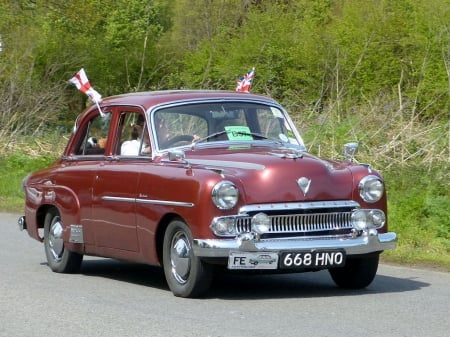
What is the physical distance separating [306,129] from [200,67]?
40.4 ft

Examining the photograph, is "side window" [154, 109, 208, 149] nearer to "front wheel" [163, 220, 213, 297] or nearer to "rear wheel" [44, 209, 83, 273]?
"front wheel" [163, 220, 213, 297]

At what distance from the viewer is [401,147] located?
17438 millimetres

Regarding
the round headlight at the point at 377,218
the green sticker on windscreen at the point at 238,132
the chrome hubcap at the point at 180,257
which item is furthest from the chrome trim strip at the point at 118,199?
the round headlight at the point at 377,218

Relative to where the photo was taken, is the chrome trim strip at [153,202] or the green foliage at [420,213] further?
the green foliage at [420,213]

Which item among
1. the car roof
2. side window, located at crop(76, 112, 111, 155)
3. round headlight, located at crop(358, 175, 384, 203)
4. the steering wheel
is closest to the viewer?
round headlight, located at crop(358, 175, 384, 203)

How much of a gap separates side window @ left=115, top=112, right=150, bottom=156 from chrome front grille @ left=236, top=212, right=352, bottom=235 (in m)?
1.57

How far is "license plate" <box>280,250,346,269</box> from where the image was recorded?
908 cm

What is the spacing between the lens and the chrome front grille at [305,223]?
911 cm

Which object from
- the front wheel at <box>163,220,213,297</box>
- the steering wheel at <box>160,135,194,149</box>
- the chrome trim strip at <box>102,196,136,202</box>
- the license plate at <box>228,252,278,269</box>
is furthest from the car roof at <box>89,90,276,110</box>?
the license plate at <box>228,252,278,269</box>

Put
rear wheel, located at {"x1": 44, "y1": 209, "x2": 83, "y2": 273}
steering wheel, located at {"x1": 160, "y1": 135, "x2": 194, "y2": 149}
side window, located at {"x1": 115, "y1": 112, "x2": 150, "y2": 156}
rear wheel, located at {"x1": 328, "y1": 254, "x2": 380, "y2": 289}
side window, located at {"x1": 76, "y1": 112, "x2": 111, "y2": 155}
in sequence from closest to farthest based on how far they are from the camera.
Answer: rear wheel, located at {"x1": 328, "y1": 254, "x2": 380, "y2": 289} < steering wheel, located at {"x1": 160, "y1": 135, "x2": 194, "y2": 149} < side window, located at {"x1": 115, "y1": 112, "x2": 150, "y2": 156} < side window, located at {"x1": 76, "y1": 112, "x2": 111, "y2": 155} < rear wheel, located at {"x1": 44, "y1": 209, "x2": 83, "y2": 273}

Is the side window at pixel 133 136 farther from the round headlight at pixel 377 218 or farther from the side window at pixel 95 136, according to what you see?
the round headlight at pixel 377 218

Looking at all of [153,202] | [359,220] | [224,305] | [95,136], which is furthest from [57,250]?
[359,220]

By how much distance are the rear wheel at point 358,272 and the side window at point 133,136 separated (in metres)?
1.98

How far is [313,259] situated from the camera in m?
9.17
